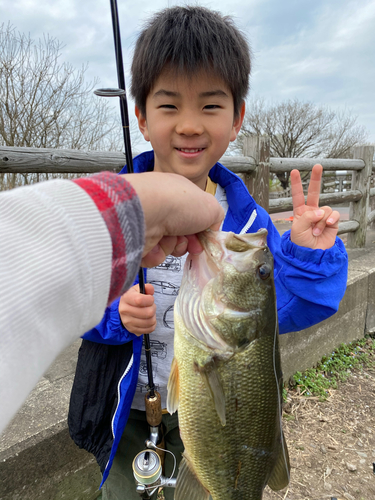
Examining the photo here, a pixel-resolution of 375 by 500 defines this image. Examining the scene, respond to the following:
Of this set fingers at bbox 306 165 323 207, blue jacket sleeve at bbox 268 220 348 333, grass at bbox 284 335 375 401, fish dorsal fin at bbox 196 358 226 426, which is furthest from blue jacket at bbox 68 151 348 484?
grass at bbox 284 335 375 401

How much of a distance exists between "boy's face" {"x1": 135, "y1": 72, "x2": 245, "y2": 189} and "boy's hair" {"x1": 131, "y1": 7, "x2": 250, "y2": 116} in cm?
5

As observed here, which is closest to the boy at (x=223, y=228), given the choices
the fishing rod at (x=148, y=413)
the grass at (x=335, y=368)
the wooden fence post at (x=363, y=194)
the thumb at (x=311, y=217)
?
the thumb at (x=311, y=217)

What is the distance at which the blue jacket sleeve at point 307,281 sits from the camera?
158 centimetres

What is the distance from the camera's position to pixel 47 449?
6.66 ft

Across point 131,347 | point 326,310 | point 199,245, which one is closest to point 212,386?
point 199,245

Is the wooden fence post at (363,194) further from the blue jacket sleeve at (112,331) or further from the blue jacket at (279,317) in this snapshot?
the blue jacket sleeve at (112,331)

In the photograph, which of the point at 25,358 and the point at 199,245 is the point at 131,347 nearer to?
the point at 199,245

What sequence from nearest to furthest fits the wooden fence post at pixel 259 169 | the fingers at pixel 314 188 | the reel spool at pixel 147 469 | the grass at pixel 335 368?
the reel spool at pixel 147 469
the fingers at pixel 314 188
the wooden fence post at pixel 259 169
the grass at pixel 335 368

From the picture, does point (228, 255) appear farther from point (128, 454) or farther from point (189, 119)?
point (128, 454)

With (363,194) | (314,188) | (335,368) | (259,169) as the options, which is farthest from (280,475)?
(363,194)

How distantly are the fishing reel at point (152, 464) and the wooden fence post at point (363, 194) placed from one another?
18.7ft

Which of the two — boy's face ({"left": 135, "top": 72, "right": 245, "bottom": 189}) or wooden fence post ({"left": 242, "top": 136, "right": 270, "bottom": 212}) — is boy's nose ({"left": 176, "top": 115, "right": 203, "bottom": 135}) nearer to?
boy's face ({"left": 135, "top": 72, "right": 245, "bottom": 189})

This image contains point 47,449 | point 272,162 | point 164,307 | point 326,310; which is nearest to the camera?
point 326,310

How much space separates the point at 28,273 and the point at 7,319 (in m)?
0.07
